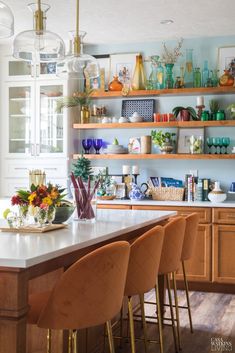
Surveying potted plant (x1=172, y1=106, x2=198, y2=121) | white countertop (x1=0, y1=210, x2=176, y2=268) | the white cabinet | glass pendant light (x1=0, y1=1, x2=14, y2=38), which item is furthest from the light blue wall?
glass pendant light (x1=0, y1=1, x2=14, y2=38)

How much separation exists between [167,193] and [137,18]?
1889mm

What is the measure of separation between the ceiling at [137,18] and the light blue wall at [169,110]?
0.40ft

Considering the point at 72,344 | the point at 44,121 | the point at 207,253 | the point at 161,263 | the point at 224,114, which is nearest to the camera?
the point at 72,344

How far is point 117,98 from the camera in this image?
598cm

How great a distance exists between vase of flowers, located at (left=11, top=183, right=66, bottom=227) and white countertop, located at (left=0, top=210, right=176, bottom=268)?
124mm

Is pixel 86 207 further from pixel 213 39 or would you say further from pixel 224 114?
pixel 213 39

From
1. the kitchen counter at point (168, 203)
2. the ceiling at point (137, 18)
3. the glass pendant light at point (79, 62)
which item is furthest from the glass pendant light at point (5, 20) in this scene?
the kitchen counter at point (168, 203)

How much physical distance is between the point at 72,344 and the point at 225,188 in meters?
3.84

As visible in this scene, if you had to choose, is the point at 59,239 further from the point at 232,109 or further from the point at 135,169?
the point at 232,109

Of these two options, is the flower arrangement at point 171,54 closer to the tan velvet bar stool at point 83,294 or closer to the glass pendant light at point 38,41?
the glass pendant light at point 38,41

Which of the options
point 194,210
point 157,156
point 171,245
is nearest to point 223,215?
point 194,210

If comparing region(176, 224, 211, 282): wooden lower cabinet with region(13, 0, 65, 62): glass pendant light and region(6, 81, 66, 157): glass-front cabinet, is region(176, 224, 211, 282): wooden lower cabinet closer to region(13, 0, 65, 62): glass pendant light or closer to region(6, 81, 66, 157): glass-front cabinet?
region(6, 81, 66, 157): glass-front cabinet

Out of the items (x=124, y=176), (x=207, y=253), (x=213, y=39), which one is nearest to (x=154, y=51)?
(x=213, y=39)

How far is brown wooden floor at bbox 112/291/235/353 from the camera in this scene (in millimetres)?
3418
